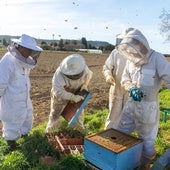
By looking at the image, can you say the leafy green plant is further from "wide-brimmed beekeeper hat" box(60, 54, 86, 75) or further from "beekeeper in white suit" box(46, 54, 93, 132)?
"wide-brimmed beekeeper hat" box(60, 54, 86, 75)

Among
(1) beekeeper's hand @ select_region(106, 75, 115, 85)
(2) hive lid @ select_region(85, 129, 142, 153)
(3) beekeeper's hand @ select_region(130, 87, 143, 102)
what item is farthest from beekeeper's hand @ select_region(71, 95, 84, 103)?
(3) beekeeper's hand @ select_region(130, 87, 143, 102)

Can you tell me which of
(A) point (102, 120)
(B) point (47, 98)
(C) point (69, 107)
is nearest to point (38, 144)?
(C) point (69, 107)

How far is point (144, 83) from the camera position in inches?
175

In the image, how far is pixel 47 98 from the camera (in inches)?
444

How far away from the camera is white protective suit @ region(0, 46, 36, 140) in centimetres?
514

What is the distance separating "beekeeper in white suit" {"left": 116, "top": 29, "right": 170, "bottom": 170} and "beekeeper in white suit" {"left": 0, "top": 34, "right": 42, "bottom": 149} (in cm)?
160

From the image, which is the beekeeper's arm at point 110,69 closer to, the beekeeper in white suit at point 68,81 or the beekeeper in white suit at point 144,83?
the beekeeper in white suit at point 68,81

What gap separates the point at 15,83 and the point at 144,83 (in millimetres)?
2169

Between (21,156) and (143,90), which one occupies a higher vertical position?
(143,90)

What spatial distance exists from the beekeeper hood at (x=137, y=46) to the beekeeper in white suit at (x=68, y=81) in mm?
1179

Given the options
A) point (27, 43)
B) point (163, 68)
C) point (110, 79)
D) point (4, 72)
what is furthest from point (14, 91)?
point (163, 68)

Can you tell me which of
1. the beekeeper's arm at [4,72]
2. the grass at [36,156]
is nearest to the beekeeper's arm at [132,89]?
the grass at [36,156]

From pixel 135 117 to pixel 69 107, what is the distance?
1621 mm

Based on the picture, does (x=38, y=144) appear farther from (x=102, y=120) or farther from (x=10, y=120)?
(x=102, y=120)
